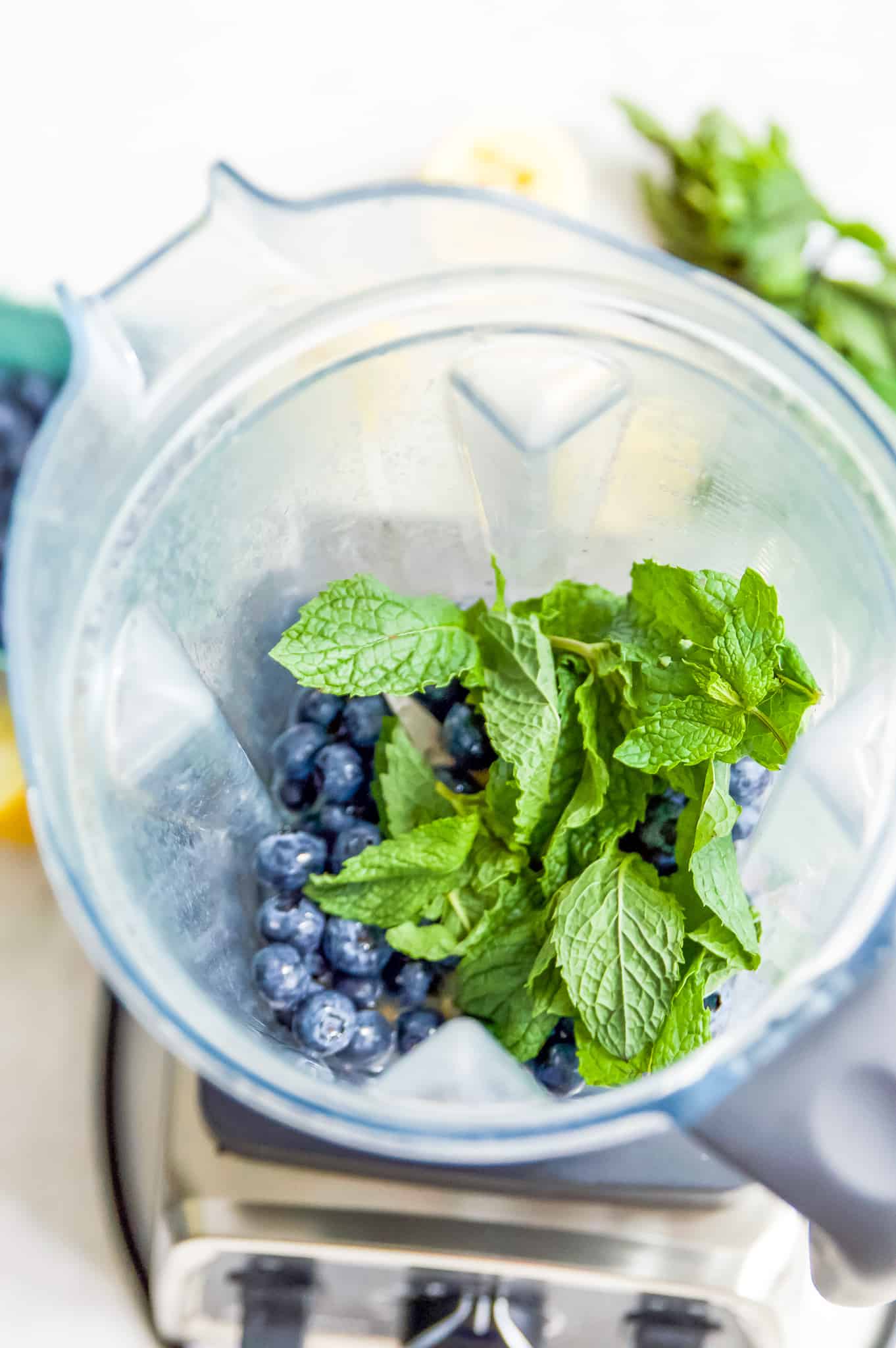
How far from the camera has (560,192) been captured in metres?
0.84

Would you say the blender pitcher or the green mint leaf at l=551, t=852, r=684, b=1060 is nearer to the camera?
the blender pitcher

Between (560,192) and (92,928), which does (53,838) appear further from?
(560,192)

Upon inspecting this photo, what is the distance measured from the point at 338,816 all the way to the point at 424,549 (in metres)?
0.15

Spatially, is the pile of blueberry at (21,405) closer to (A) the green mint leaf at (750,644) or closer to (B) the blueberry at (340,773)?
(B) the blueberry at (340,773)

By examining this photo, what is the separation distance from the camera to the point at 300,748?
2.03 feet

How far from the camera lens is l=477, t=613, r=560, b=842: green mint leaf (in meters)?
0.53

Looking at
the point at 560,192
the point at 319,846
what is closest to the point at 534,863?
the point at 319,846

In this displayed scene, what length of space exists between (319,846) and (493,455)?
0.22 metres

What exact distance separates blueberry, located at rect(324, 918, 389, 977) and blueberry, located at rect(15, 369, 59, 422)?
0.34 m

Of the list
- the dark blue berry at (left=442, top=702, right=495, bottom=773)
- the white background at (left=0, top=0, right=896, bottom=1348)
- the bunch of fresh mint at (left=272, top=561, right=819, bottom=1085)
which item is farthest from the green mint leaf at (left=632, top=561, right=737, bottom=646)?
the white background at (left=0, top=0, right=896, bottom=1348)

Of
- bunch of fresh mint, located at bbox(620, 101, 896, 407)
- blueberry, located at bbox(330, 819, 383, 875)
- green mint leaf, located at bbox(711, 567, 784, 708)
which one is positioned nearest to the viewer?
green mint leaf, located at bbox(711, 567, 784, 708)

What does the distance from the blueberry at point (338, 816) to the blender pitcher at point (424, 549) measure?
0.14 ft

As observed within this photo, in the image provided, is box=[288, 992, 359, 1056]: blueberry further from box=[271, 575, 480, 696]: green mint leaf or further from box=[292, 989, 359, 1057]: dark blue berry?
box=[271, 575, 480, 696]: green mint leaf

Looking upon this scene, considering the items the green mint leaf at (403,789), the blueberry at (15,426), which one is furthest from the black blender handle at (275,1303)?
the blueberry at (15,426)
